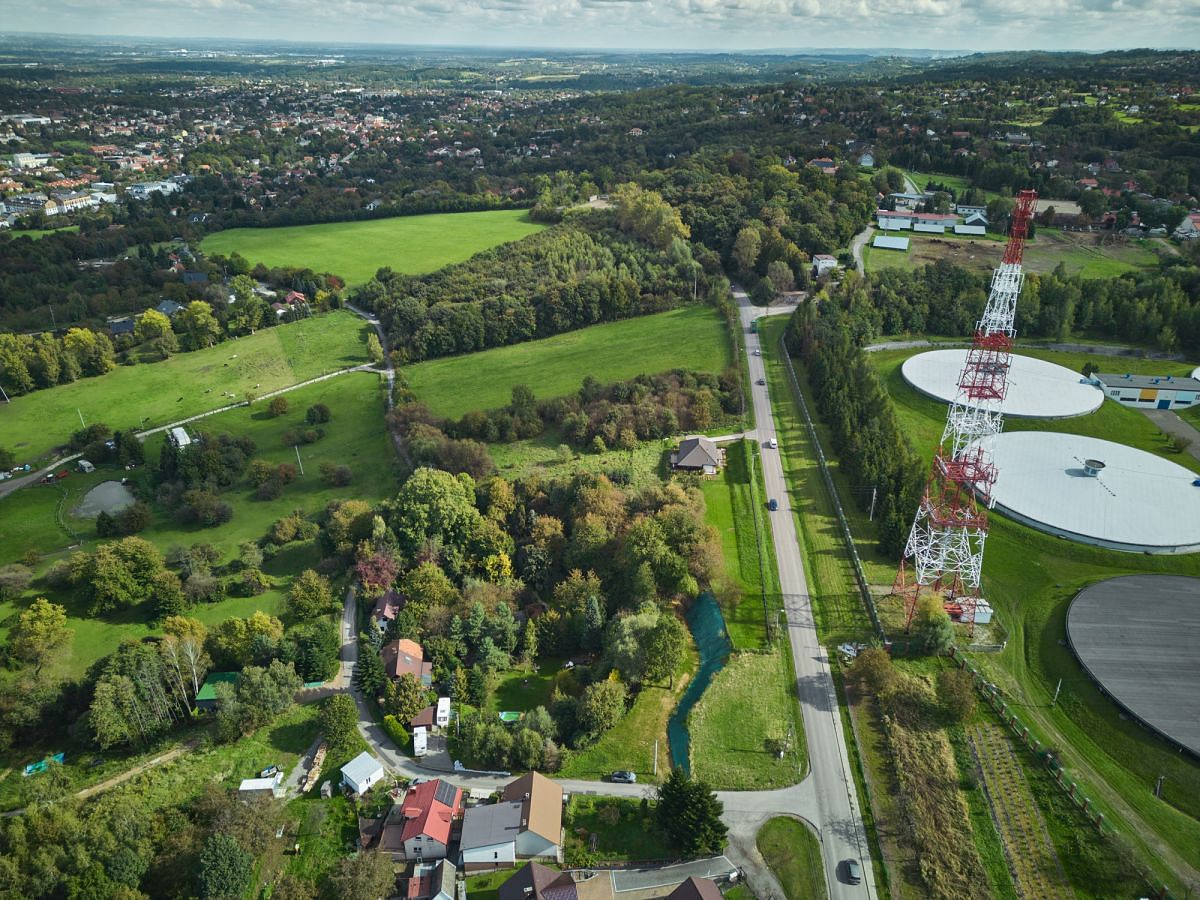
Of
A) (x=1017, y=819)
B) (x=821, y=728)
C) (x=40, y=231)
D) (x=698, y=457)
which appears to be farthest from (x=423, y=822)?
(x=40, y=231)

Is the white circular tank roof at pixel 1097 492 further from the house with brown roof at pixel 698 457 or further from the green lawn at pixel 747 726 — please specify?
the green lawn at pixel 747 726

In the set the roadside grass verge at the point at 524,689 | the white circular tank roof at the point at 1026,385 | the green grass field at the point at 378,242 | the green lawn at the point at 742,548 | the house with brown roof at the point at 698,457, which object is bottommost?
the roadside grass verge at the point at 524,689

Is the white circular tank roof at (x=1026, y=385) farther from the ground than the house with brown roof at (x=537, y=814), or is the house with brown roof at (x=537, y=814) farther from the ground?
the white circular tank roof at (x=1026, y=385)

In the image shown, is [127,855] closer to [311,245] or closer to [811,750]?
[811,750]

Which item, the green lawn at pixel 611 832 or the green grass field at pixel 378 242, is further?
the green grass field at pixel 378 242

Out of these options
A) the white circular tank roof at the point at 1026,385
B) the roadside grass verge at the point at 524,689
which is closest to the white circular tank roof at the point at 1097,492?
the white circular tank roof at the point at 1026,385

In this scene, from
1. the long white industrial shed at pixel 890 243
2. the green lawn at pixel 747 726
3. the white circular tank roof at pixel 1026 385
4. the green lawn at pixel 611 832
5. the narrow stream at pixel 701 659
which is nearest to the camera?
the green lawn at pixel 611 832

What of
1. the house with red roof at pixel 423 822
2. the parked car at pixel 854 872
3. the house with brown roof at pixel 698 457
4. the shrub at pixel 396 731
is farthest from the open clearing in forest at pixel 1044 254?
the house with red roof at pixel 423 822

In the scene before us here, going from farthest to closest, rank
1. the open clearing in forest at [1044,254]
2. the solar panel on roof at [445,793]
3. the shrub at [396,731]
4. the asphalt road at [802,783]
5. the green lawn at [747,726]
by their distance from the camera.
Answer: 1. the open clearing in forest at [1044,254]
2. the shrub at [396,731]
3. the green lawn at [747,726]
4. the solar panel on roof at [445,793]
5. the asphalt road at [802,783]

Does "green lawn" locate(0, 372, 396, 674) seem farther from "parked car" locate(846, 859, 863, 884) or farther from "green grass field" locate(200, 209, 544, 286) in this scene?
"green grass field" locate(200, 209, 544, 286)
